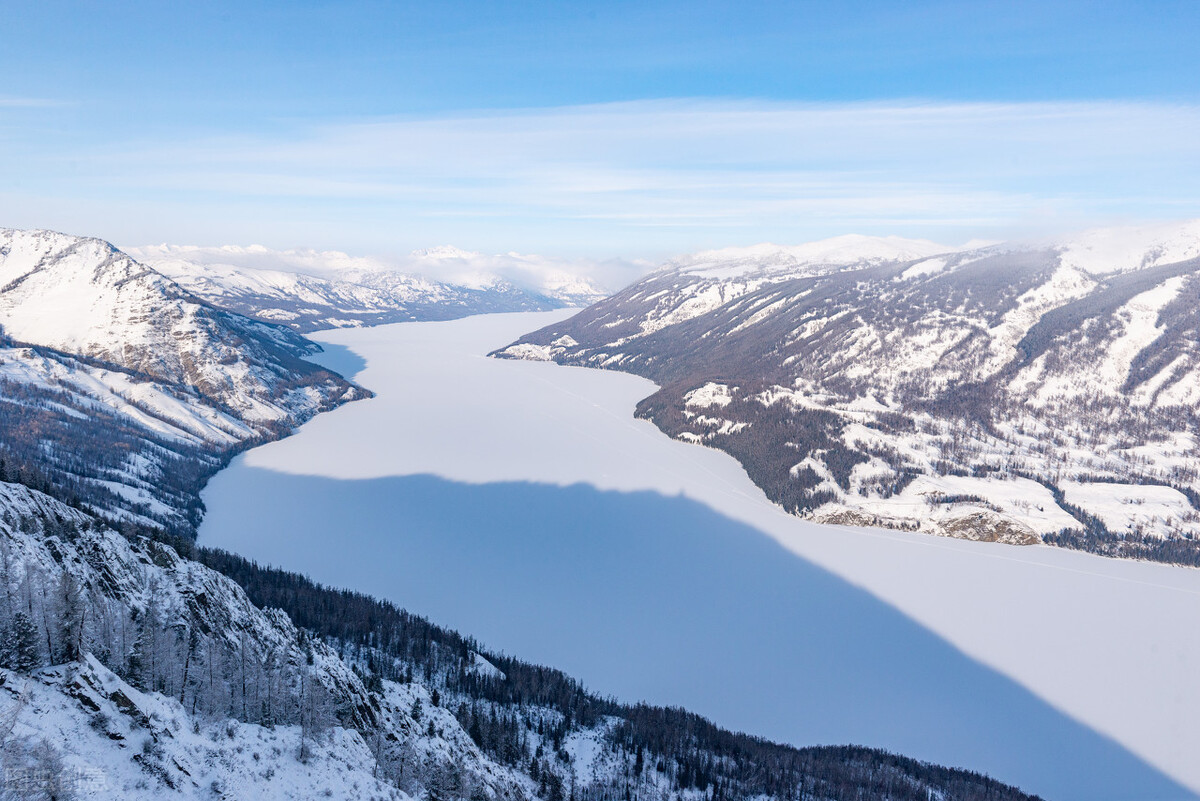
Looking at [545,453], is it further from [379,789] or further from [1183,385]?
[1183,385]

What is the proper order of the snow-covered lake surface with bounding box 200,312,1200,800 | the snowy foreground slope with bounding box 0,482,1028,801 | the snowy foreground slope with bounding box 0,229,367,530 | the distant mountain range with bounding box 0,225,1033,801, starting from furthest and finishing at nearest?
the snowy foreground slope with bounding box 0,229,367,530 < the snow-covered lake surface with bounding box 200,312,1200,800 < the distant mountain range with bounding box 0,225,1033,801 < the snowy foreground slope with bounding box 0,482,1028,801

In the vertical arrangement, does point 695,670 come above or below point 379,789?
below

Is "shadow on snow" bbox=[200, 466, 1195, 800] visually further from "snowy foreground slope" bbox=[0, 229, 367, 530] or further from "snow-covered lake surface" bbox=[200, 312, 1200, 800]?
"snowy foreground slope" bbox=[0, 229, 367, 530]

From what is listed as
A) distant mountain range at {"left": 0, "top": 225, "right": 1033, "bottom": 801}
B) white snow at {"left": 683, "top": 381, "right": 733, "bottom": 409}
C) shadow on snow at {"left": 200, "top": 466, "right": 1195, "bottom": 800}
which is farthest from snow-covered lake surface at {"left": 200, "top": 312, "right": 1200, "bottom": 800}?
white snow at {"left": 683, "top": 381, "right": 733, "bottom": 409}

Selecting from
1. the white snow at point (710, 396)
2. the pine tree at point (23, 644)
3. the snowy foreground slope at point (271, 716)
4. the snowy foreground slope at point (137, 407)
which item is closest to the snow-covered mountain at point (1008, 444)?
the white snow at point (710, 396)

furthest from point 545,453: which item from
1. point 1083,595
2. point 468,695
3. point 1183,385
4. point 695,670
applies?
point 1183,385

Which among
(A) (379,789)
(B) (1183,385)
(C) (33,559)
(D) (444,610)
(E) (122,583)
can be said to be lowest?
(D) (444,610)

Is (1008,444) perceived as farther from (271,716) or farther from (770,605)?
(271,716)
